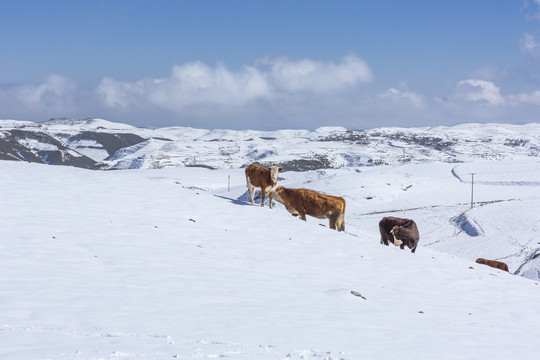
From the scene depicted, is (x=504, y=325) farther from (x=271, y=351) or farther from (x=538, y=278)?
(x=538, y=278)

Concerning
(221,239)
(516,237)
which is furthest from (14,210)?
(516,237)

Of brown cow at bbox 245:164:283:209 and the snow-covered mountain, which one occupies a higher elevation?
brown cow at bbox 245:164:283:209

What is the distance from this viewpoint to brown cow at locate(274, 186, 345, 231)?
77.3 feet

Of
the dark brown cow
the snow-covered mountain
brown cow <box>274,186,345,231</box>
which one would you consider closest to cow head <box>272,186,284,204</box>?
brown cow <box>274,186,345,231</box>

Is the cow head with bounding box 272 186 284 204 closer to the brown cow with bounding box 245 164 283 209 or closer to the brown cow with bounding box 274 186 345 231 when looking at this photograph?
the brown cow with bounding box 245 164 283 209

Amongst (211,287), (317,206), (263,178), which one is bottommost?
(211,287)

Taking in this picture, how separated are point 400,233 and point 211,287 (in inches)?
572

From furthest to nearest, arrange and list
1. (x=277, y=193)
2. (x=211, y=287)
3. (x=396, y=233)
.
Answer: (x=277, y=193)
(x=396, y=233)
(x=211, y=287)

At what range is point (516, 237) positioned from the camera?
48531 mm

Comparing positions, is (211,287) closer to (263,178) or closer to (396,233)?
(263,178)

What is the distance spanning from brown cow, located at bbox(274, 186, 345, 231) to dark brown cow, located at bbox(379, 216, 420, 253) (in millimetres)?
2333

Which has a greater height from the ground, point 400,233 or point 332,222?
point 332,222

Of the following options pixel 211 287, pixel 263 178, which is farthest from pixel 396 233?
pixel 211 287

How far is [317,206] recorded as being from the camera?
23.8 meters
